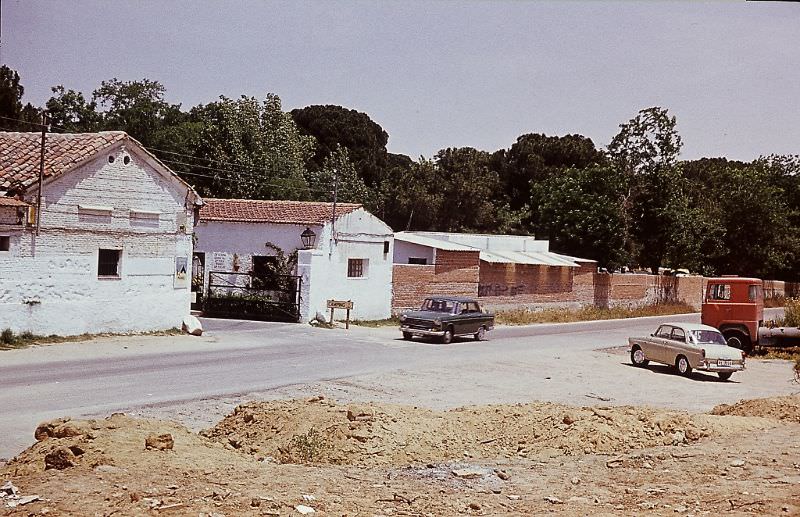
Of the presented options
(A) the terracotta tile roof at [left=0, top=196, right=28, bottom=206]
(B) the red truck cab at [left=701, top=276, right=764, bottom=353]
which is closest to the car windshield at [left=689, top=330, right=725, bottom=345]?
(B) the red truck cab at [left=701, top=276, right=764, bottom=353]

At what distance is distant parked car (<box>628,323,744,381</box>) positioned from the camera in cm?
2312

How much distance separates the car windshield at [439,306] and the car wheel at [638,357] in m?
6.59

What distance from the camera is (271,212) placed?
3425cm

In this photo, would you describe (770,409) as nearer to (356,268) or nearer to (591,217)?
(356,268)

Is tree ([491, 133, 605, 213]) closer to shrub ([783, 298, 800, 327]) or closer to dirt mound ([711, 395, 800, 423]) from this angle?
shrub ([783, 298, 800, 327])

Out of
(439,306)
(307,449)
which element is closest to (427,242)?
(439,306)

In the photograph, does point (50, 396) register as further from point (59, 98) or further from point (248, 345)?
point (59, 98)

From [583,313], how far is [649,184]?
1003 centimetres

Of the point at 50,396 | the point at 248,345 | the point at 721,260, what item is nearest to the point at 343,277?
the point at 248,345

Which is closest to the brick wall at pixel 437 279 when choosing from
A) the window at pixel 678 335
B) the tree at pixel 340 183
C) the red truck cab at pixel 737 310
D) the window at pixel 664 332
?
the red truck cab at pixel 737 310

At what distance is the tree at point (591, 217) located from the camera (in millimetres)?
50094

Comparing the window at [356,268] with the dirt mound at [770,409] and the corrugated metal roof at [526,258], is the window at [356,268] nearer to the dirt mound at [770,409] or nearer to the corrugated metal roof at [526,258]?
the corrugated metal roof at [526,258]

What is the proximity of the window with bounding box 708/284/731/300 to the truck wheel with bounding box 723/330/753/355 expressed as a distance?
1.34 m

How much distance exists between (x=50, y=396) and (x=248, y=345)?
1014 cm
